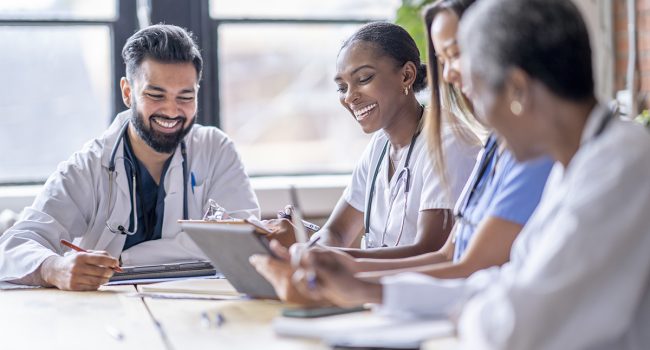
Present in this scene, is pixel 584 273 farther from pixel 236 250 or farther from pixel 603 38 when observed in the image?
pixel 603 38

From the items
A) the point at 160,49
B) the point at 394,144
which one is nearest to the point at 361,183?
the point at 394,144

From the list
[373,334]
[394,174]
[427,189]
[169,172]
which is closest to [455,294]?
[373,334]

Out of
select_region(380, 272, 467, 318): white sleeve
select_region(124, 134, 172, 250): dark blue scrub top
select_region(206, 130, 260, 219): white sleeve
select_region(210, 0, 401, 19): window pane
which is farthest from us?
select_region(210, 0, 401, 19): window pane

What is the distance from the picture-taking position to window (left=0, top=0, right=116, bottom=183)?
4.10 meters

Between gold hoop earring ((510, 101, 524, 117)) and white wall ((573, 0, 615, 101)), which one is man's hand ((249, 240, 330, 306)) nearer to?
gold hoop earring ((510, 101, 524, 117))

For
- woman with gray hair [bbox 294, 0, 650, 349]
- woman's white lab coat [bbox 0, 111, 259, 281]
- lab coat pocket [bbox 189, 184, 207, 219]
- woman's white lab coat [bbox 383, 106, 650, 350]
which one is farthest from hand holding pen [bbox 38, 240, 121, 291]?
woman's white lab coat [bbox 383, 106, 650, 350]

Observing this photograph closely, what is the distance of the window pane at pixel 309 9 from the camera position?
432 centimetres

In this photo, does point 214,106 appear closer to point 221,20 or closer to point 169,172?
point 221,20

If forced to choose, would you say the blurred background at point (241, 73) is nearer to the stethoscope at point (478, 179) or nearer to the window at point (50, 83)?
the window at point (50, 83)

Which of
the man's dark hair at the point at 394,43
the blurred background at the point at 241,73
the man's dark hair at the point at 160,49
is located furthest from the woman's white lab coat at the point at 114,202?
the blurred background at the point at 241,73

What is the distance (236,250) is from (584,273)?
87 cm

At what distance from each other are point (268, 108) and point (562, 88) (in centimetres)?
314

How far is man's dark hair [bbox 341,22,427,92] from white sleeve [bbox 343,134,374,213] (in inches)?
11.0

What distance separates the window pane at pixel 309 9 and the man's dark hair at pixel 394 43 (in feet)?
5.62
